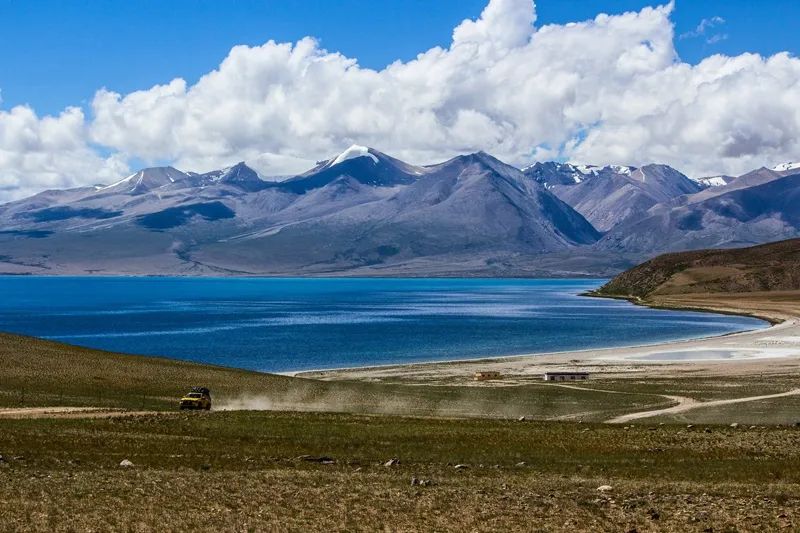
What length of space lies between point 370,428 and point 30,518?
20.8 metres

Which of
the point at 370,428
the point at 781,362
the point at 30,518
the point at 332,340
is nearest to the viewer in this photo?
the point at 30,518

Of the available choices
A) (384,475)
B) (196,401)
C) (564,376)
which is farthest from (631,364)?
(384,475)

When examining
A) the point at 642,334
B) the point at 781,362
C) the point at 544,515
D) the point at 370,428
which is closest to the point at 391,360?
the point at 781,362

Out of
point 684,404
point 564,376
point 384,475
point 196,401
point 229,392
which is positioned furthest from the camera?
point 564,376

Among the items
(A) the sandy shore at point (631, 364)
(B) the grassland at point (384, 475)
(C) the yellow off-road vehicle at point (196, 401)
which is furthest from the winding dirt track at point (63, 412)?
(A) the sandy shore at point (631, 364)

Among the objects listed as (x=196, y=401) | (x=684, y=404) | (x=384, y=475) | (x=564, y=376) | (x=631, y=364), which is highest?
(x=384, y=475)

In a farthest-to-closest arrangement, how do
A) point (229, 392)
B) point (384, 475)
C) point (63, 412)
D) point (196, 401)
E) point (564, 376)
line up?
point (564, 376)
point (229, 392)
point (196, 401)
point (63, 412)
point (384, 475)

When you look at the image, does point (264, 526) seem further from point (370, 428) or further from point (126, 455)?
point (370, 428)

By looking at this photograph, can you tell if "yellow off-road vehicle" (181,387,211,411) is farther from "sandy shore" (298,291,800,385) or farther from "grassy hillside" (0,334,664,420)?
"sandy shore" (298,291,800,385)

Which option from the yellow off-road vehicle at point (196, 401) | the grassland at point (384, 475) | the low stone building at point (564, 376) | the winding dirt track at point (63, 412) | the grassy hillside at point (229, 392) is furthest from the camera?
the low stone building at point (564, 376)

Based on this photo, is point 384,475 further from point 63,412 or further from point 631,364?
point 631,364

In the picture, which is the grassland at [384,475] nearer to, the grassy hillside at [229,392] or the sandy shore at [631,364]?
the grassy hillside at [229,392]

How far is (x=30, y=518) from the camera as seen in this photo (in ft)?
69.7

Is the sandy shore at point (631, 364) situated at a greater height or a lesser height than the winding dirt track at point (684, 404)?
lesser
